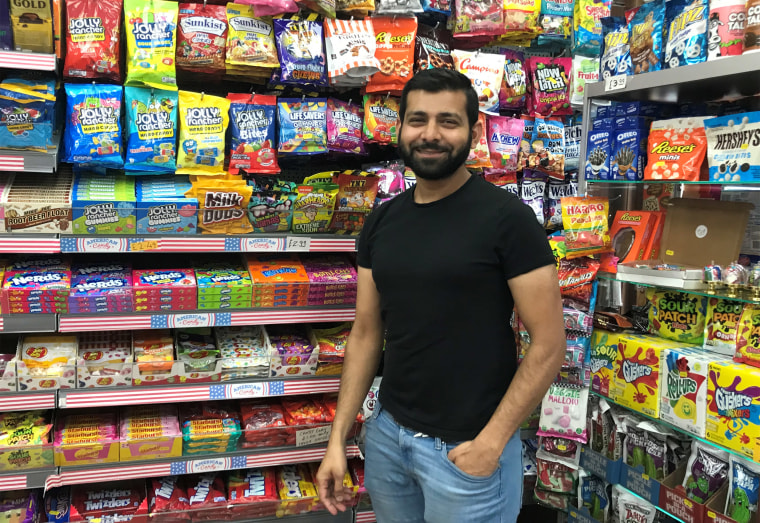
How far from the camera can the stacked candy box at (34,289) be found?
7.39ft

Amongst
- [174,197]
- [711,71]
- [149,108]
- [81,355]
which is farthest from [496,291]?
[81,355]

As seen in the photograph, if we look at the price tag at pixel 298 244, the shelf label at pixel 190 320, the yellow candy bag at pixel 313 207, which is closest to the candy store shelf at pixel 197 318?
the shelf label at pixel 190 320

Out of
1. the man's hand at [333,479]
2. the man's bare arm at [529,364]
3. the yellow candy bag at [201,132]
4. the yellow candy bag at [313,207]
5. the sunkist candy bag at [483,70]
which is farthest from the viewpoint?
the sunkist candy bag at [483,70]

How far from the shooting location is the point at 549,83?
10.0 ft

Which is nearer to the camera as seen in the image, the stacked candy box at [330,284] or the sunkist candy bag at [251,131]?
the sunkist candy bag at [251,131]

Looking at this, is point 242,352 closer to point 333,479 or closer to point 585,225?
point 333,479

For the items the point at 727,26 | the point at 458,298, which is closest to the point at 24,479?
the point at 458,298

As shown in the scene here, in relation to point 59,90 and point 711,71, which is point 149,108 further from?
point 711,71

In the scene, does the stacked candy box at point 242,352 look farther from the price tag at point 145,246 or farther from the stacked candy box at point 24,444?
the stacked candy box at point 24,444

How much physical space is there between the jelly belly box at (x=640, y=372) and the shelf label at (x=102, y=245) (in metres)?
2.14

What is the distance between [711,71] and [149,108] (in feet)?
6.95

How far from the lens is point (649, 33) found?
8.00ft

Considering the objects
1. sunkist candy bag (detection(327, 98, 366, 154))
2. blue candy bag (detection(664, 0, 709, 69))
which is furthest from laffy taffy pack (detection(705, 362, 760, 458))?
sunkist candy bag (detection(327, 98, 366, 154))

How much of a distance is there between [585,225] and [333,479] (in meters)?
1.53
